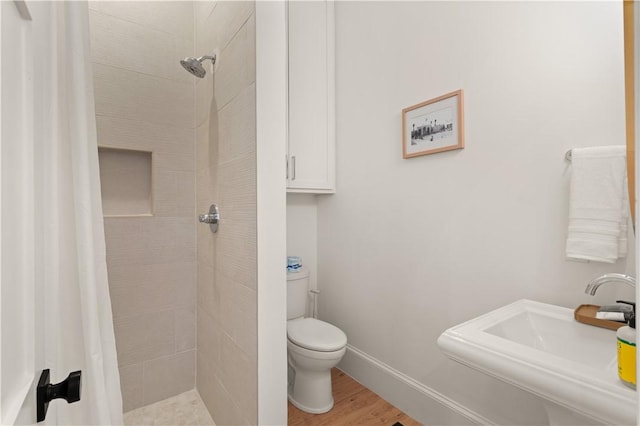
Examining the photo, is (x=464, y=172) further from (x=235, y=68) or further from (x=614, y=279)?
(x=235, y=68)

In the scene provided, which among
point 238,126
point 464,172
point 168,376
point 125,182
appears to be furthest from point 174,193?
point 464,172

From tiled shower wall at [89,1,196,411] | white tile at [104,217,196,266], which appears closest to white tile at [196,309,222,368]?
tiled shower wall at [89,1,196,411]

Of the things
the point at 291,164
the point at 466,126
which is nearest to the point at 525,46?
the point at 466,126

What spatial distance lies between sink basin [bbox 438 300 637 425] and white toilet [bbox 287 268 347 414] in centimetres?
95

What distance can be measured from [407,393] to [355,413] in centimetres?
33

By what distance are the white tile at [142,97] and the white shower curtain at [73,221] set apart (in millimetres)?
1105

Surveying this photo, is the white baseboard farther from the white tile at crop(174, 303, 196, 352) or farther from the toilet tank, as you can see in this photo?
the white tile at crop(174, 303, 196, 352)

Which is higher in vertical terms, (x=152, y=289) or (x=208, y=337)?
(x=152, y=289)

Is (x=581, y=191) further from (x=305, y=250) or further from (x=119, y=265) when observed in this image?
(x=119, y=265)

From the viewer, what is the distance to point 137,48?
5.99 ft

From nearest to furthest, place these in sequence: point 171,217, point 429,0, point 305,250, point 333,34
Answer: point 429,0
point 171,217
point 333,34
point 305,250

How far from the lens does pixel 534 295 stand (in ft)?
4.42

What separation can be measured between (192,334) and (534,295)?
1.93m

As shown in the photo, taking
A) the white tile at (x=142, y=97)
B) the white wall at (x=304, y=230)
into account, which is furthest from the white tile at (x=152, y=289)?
the white tile at (x=142, y=97)
